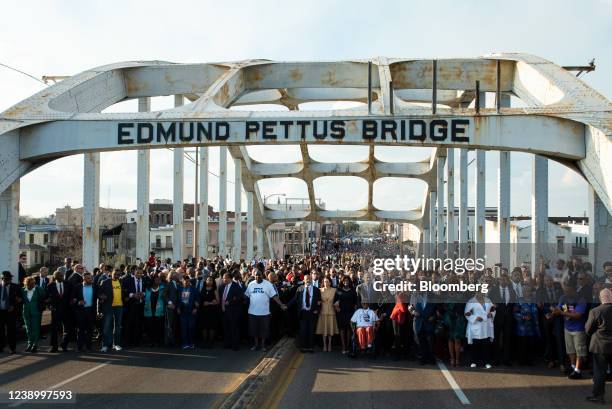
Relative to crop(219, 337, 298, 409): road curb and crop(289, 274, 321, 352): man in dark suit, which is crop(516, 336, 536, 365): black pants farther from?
crop(219, 337, 298, 409): road curb

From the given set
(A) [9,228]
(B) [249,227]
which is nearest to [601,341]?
(A) [9,228]

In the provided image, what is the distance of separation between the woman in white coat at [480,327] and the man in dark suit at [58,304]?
7.53 metres

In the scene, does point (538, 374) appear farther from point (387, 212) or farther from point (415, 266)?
point (387, 212)

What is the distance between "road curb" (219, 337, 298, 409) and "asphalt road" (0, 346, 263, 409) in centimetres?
33

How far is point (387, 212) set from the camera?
57.8 metres

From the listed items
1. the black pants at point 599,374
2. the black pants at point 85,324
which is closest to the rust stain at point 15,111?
the black pants at point 85,324

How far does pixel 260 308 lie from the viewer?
13.1 m

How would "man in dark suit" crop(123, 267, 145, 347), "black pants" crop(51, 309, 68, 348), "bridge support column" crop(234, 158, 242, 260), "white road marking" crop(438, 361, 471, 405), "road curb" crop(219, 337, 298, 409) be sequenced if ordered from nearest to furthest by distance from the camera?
"road curb" crop(219, 337, 298, 409), "white road marking" crop(438, 361, 471, 405), "black pants" crop(51, 309, 68, 348), "man in dark suit" crop(123, 267, 145, 347), "bridge support column" crop(234, 158, 242, 260)

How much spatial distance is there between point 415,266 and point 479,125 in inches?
137

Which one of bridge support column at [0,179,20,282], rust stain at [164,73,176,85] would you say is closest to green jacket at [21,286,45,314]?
bridge support column at [0,179,20,282]

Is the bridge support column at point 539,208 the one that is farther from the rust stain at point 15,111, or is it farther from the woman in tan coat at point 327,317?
the rust stain at point 15,111

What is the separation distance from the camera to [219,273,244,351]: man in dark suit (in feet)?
43.1

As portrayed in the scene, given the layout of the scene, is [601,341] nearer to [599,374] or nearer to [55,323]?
[599,374]

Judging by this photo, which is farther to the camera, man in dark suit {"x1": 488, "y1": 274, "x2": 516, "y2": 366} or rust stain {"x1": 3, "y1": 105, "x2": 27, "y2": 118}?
rust stain {"x1": 3, "y1": 105, "x2": 27, "y2": 118}
